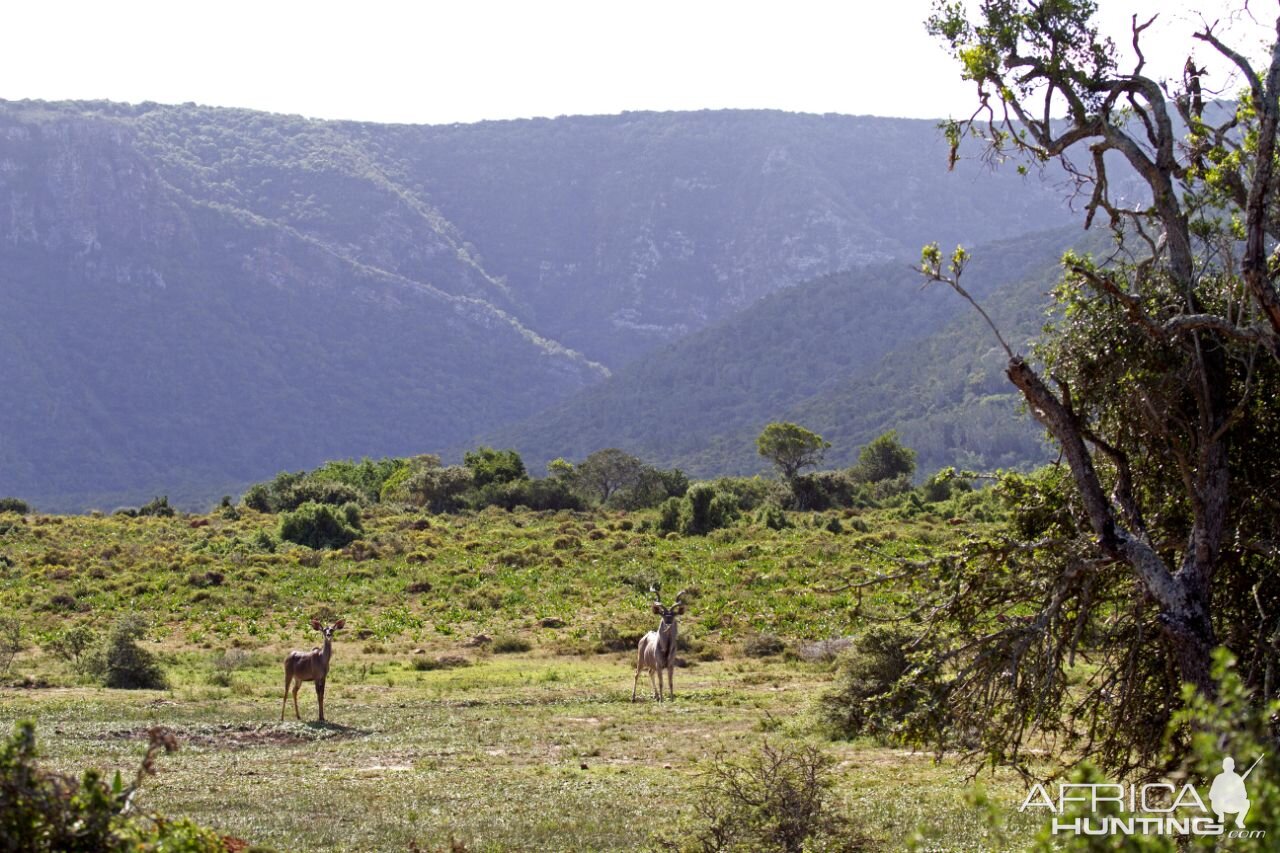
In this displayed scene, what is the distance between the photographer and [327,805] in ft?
43.2

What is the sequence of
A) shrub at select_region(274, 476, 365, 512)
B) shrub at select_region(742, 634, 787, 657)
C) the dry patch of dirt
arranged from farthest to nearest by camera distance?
shrub at select_region(274, 476, 365, 512), shrub at select_region(742, 634, 787, 657), the dry patch of dirt

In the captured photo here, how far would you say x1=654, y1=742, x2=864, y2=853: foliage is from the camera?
1024 centimetres

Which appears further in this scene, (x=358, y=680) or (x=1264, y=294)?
(x=358, y=680)

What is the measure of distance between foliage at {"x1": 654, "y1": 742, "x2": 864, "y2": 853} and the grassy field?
2.56 feet

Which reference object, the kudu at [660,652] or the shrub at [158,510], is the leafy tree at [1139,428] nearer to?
the kudu at [660,652]

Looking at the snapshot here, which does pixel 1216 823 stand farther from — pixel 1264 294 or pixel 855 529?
pixel 855 529

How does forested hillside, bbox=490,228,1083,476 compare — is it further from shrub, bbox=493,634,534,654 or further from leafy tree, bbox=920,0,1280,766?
leafy tree, bbox=920,0,1280,766

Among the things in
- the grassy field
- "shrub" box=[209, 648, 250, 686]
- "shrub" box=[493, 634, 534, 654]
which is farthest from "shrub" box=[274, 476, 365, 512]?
"shrub" box=[209, 648, 250, 686]

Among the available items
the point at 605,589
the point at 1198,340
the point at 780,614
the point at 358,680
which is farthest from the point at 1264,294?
the point at 605,589

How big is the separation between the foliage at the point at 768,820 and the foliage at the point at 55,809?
557cm

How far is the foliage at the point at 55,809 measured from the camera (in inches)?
210

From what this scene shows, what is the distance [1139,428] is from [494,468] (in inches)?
2392

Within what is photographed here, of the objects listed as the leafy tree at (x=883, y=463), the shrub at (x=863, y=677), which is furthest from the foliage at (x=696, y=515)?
the shrub at (x=863, y=677)

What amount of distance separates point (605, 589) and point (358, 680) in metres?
12.9
